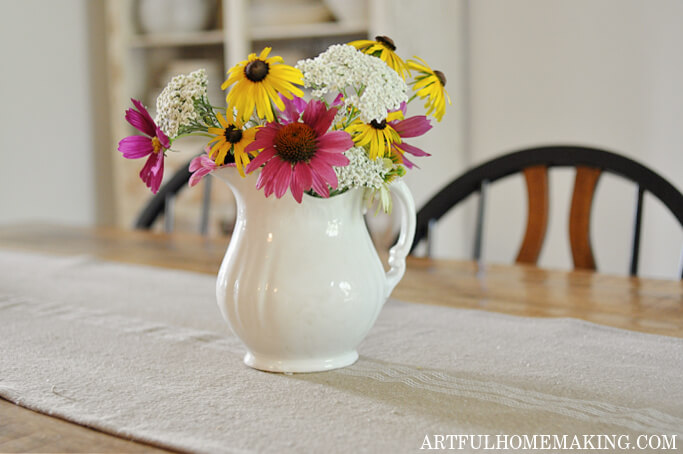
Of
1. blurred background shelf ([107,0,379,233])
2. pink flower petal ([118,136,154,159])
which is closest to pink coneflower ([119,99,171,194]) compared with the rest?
pink flower petal ([118,136,154,159])

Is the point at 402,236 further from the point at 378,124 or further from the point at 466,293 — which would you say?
the point at 466,293

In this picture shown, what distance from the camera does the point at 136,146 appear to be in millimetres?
624

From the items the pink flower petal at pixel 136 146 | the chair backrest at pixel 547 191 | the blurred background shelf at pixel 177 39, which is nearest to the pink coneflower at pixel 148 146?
the pink flower petal at pixel 136 146

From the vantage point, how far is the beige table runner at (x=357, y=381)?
516 millimetres

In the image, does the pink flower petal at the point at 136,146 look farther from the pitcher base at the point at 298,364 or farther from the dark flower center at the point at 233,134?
the pitcher base at the point at 298,364

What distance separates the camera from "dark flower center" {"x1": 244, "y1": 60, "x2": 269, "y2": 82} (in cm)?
55

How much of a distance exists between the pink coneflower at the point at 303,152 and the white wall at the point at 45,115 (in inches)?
95.0

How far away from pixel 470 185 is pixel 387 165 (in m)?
0.70

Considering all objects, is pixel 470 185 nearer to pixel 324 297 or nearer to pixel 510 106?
pixel 324 297

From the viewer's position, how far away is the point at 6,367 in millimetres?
687

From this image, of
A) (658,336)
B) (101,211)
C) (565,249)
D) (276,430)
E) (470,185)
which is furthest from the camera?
(101,211)

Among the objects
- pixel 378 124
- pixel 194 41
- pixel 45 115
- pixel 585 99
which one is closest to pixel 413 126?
pixel 378 124

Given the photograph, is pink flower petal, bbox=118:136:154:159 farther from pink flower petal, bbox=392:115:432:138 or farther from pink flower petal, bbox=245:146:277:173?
pink flower petal, bbox=392:115:432:138

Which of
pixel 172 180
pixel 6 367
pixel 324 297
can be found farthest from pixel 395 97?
pixel 172 180
